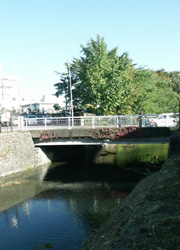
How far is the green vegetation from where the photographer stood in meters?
30.7

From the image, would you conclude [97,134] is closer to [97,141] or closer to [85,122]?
[97,141]

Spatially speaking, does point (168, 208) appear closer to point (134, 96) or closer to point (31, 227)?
point (31, 227)

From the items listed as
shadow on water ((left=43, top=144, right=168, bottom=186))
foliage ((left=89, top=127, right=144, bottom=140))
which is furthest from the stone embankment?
foliage ((left=89, top=127, right=144, bottom=140))

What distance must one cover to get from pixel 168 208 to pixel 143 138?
549 inches

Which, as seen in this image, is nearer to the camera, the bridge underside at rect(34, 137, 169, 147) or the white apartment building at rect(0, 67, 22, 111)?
the bridge underside at rect(34, 137, 169, 147)

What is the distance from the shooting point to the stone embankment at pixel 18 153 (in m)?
21.1

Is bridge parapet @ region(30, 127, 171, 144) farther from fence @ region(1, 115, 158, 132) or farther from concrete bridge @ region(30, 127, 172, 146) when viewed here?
fence @ region(1, 115, 158, 132)

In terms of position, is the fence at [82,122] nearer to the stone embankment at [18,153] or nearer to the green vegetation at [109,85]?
the stone embankment at [18,153]

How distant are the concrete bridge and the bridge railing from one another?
78cm

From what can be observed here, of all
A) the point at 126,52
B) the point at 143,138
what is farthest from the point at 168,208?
the point at 126,52

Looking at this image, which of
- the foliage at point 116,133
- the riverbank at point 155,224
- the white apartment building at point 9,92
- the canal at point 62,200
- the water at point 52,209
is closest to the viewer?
the riverbank at point 155,224

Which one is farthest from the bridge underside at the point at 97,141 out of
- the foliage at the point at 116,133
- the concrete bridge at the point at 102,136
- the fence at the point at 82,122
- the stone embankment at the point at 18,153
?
the fence at the point at 82,122

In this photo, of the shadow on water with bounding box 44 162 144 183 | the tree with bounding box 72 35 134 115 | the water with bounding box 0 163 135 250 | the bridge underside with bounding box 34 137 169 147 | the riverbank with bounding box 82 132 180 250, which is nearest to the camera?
the riverbank with bounding box 82 132 180 250

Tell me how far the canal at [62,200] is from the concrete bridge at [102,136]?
277 cm
